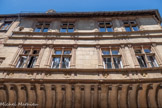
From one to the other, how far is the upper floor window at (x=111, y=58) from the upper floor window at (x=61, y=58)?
2695 millimetres

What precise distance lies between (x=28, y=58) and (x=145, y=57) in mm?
8445

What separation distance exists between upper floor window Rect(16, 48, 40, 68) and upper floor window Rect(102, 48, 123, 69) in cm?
517

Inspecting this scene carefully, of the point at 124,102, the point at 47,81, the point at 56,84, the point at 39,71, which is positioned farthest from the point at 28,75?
the point at 124,102

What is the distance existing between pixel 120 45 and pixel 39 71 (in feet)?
20.5

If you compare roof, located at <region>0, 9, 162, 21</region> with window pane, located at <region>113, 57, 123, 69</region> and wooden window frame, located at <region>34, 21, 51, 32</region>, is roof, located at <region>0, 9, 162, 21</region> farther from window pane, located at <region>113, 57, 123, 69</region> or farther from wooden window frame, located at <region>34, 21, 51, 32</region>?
window pane, located at <region>113, 57, 123, 69</region>

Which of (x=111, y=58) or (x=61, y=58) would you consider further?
(x=61, y=58)

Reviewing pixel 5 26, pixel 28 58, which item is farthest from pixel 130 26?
pixel 5 26

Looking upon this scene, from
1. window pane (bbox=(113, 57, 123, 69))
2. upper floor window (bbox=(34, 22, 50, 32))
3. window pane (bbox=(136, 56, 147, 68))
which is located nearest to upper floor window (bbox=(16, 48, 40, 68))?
upper floor window (bbox=(34, 22, 50, 32))

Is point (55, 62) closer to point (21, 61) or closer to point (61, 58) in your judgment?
point (61, 58)

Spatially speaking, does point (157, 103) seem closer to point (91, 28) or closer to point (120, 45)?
point (120, 45)

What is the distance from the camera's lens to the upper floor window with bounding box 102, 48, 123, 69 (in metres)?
7.93

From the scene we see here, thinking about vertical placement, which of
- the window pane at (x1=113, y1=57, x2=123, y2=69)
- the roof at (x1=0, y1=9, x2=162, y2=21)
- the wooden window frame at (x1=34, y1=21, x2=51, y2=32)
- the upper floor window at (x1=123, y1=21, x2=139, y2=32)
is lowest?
the window pane at (x1=113, y1=57, x2=123, y2=69)

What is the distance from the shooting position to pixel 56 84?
6648 millimetres

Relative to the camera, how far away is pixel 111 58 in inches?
325
